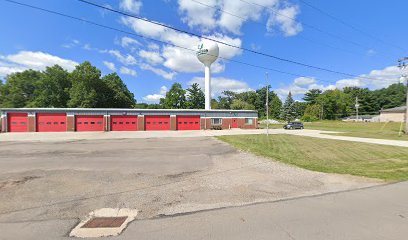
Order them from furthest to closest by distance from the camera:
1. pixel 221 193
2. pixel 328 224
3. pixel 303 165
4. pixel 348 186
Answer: pixel 303 165, pixel 348 186, pixel 221 193, pixel 328 224

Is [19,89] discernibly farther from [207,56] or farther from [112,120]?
[207,56]

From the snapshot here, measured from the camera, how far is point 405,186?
663 cm

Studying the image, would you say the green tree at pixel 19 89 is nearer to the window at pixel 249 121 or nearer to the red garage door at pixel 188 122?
the red garage door at pixel 188 122

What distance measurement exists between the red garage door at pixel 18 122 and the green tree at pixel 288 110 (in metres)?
80.9

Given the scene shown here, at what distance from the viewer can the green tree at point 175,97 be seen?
227ft

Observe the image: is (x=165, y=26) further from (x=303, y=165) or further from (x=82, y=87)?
(x=82, y=87)

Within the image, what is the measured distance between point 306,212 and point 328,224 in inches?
23.4

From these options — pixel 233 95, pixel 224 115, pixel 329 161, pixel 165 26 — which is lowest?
pixel 329 161

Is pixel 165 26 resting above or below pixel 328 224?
above

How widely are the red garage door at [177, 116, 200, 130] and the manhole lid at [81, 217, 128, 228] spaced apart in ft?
106

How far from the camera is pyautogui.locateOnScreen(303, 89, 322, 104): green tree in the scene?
101m

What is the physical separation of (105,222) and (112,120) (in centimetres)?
3220

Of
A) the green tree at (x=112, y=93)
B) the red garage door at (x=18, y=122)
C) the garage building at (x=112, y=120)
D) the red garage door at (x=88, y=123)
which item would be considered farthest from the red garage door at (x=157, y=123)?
the green tree at (x=112, y=93)

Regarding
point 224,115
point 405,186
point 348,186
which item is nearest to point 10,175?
point 348,186
